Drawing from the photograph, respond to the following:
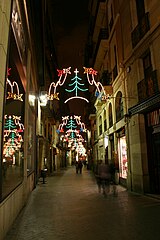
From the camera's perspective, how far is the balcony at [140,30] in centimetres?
1088

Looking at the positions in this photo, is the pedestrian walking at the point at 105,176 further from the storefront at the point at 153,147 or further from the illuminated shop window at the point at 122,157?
the illuminated shop window at the point at 122,157

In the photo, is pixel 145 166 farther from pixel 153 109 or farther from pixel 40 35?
pixel 40 35

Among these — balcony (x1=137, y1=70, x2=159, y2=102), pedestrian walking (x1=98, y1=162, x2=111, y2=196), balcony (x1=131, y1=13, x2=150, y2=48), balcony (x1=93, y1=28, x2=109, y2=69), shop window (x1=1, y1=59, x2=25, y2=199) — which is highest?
balcony (x1=93, y1=28, x2=109, y2=69)

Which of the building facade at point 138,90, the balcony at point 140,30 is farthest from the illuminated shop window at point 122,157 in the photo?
the balcony at point 140,30

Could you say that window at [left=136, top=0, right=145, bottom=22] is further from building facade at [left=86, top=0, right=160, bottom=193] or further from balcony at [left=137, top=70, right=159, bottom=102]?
balcony at [left=137, top=70, right=159, bottom=102]

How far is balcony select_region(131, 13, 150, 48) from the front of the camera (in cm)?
1088

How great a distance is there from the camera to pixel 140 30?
37.6ft

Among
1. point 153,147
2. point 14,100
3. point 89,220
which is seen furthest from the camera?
point 153,147

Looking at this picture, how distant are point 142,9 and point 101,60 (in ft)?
31.3

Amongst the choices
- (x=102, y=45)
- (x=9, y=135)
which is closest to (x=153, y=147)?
(x=9, y=135)

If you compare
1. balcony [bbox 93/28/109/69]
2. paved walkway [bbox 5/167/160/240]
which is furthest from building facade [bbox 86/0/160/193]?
balcony [bbox 93/28/109/69]

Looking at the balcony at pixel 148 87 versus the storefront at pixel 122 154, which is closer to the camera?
the balcony at pixel 148 87

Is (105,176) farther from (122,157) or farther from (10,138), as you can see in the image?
(10,138)

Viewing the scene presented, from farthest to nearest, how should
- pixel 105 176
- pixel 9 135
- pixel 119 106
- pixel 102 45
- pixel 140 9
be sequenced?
pixel 102 45
pixel 119 106
pixel 140 9
pixel 105 176
pixel 9 135
